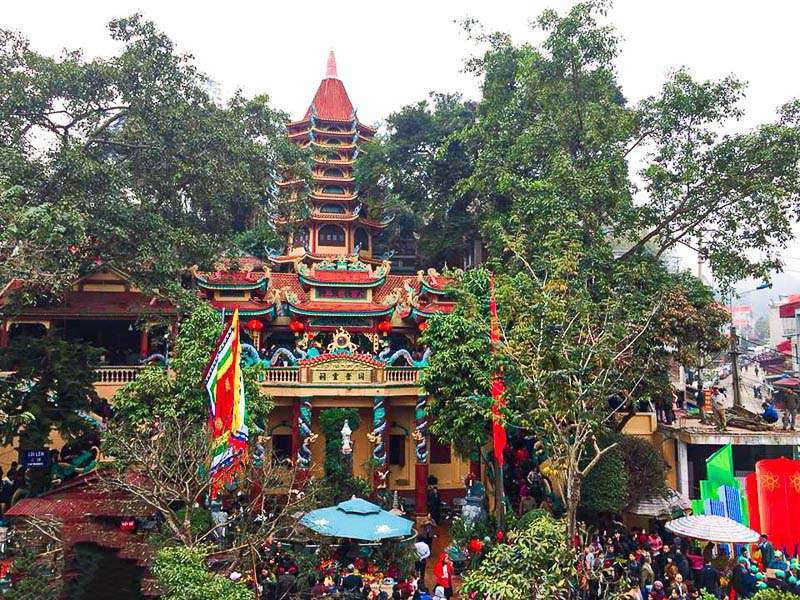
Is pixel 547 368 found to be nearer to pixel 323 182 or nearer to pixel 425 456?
pixel 425 456

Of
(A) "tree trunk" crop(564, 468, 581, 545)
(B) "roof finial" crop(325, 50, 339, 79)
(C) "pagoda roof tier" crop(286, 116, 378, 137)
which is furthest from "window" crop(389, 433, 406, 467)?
(B) "roof finial" crop(325, 50, 339, 79)

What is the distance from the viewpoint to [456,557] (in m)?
12.7

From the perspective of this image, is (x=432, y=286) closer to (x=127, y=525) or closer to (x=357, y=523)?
(x=357, y=523)

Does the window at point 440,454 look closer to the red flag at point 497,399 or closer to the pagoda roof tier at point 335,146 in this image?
the red flag at point 497,399

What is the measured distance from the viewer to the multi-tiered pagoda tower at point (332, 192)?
3338 cm

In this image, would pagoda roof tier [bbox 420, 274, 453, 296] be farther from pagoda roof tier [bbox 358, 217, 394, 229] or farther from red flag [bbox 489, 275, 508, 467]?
pagoda roof tier [bbox 358, 217, 394, 229]

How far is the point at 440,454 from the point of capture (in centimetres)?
2059

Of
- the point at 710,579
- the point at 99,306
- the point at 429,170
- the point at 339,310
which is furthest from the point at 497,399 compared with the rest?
the point at 429,170

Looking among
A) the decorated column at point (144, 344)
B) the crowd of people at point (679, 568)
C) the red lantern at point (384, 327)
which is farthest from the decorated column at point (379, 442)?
the decorated column at point (144, 344)

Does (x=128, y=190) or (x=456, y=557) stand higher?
(x=128, y=190)

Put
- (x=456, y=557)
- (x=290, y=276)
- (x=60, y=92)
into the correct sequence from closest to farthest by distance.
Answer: (x=456, y=557)
(x=60, y=92)
(x=290, y=276)

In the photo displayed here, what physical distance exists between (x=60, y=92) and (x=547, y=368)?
14912mm

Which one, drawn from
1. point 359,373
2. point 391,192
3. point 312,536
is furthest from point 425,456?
point 391,192

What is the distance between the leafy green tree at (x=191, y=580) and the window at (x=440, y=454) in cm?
1339
